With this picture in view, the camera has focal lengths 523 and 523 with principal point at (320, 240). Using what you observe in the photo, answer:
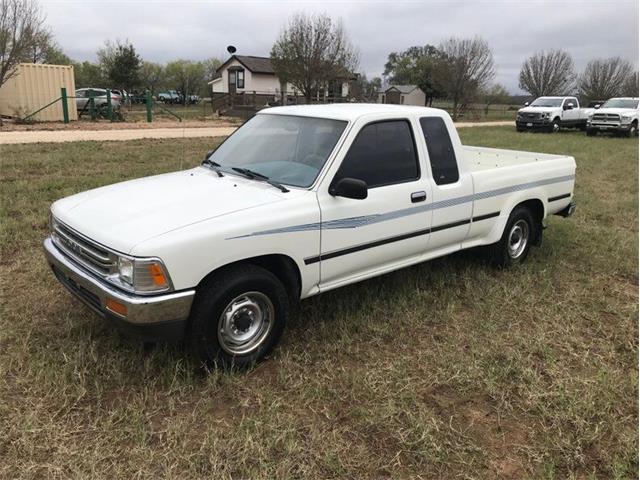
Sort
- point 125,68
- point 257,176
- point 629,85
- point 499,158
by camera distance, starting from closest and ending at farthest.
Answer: point 257,176, point 499,158, point 125,68, point 629,85

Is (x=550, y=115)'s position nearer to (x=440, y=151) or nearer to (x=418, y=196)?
(x=440, y=151)

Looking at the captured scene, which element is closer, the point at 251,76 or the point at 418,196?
the point at 418,196

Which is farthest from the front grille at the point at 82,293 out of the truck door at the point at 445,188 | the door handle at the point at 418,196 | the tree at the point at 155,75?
the tree at the point at 155,75

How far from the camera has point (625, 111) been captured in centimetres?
2402

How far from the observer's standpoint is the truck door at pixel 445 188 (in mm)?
4500

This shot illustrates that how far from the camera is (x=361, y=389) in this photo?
3418 millimetres

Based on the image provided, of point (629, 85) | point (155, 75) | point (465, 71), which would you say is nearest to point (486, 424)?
point (465, 71)

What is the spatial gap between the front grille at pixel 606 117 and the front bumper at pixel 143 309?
25.9 metres

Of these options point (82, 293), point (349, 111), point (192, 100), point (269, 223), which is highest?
point (192, 100)

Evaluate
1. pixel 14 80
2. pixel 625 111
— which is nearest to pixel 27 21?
pixel 14 80

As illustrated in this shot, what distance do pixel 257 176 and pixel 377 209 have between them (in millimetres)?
949

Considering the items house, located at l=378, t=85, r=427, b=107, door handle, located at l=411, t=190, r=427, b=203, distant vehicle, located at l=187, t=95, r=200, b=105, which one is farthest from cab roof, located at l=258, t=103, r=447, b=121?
house, located at l=378, t=85, r=427, b=107

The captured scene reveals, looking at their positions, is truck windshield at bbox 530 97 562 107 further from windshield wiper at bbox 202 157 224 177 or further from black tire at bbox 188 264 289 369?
black tire at bbox 188 264 289 369

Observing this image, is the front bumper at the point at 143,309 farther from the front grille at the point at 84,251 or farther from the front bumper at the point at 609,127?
the front bumper at the point at 609,127
